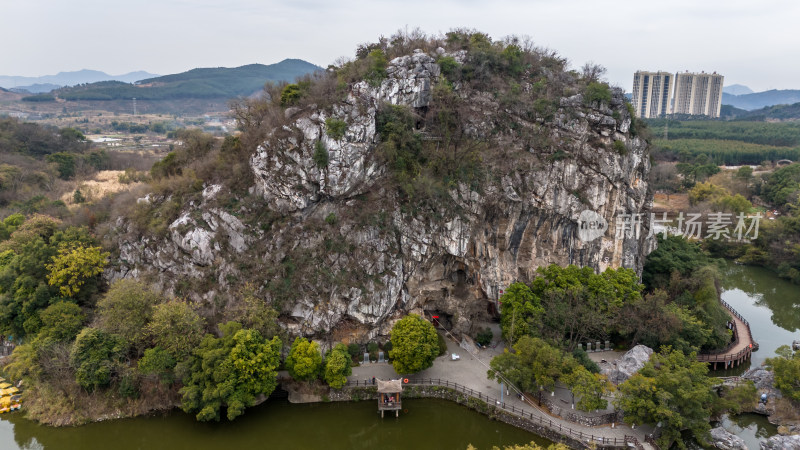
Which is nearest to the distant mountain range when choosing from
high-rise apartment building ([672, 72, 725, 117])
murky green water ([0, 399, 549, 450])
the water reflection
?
high-rise apartment building ([672, 72, 725, 117])

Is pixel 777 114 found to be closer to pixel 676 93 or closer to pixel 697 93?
pixel 697 93

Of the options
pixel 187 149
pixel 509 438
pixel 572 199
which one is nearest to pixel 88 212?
pixel 187 149

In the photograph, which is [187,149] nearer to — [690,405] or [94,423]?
[94,423]

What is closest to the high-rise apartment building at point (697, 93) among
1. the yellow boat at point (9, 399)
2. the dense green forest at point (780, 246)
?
the dense green forest at point (780, 246)

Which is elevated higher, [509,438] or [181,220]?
[181,220]

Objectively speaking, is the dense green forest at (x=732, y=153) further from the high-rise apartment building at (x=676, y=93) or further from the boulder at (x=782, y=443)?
the high-rise apartment building at (x=676, y=93)

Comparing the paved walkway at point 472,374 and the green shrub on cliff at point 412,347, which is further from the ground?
the green shrub on cliff at point 412,347

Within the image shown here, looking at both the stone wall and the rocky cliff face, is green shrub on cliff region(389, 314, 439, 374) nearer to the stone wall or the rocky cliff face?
the stone wall
